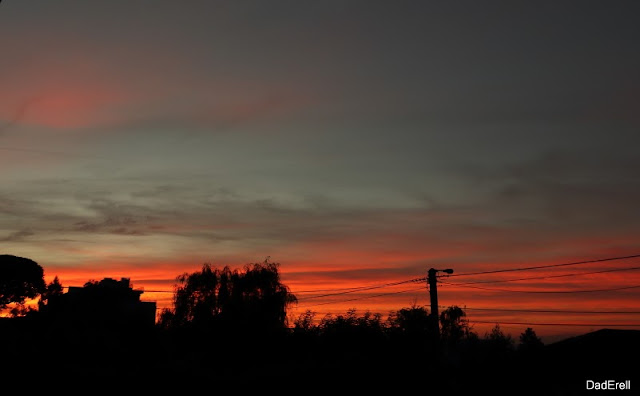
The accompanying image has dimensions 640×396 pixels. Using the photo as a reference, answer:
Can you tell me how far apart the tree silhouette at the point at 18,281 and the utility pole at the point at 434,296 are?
4638cm

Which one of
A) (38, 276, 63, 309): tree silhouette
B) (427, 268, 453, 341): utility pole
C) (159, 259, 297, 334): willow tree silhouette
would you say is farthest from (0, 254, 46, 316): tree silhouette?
(427, 268, 453, 341): utility pole

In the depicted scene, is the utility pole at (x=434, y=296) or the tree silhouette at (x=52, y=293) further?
the tree silhouette at (x=52, y=293)

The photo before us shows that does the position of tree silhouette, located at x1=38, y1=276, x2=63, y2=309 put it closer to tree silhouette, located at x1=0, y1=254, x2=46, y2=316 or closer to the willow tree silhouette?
tree silhouette, located at x1=0, y1=254, x2=46, y2=316

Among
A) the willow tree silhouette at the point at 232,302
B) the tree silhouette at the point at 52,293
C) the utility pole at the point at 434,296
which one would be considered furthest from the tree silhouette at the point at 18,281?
the utility pole at the point at 434,296

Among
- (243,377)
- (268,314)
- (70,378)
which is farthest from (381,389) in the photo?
(268,314)

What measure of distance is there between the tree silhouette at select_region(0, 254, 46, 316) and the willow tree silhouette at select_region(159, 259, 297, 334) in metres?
17.4

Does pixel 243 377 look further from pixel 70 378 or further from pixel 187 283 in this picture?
pixel 187 283

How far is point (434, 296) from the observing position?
41938 mm

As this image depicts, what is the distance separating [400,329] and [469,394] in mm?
9832

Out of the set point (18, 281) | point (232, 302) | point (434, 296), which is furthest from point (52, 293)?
point (434, 296)

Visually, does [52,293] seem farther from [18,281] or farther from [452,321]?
[452,321]

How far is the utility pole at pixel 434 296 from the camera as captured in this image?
38.9m

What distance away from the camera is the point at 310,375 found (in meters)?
33.5

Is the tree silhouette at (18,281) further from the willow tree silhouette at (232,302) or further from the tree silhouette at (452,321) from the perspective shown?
the tree silhouette at (452,321)
